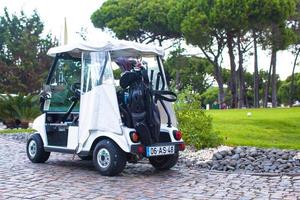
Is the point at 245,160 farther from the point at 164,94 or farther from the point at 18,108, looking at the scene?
the point at 18,108

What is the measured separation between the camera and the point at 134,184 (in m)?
7.43

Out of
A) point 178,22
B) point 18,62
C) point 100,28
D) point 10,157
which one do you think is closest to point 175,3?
point 178,22

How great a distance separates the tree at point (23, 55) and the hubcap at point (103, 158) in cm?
2756

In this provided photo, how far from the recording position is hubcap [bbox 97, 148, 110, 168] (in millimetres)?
8172

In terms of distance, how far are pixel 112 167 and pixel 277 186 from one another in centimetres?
260

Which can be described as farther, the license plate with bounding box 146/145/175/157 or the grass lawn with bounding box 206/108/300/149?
the grass lawn with bounding box 206/108/300/149

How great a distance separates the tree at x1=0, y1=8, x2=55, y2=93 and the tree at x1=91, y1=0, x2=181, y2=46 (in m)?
6.72

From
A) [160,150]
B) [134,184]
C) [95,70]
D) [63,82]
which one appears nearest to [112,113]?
[95,70]

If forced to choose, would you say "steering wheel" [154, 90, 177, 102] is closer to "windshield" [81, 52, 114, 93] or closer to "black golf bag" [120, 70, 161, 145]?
"black golf bag" [120, 70, 161, 145]

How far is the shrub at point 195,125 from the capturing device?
11.1 meters

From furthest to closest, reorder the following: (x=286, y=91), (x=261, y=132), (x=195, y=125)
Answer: (x=286, y=91) → (x=261, y=132) → (x=195, y=125)

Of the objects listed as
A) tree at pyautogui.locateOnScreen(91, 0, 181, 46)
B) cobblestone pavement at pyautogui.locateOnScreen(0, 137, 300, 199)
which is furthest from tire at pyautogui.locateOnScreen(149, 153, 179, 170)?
tree at pyautogui.locateOnScreen(91, 0, 181, 46)

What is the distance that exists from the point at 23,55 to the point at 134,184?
→ 31.8 metres

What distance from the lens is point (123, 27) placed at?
1745 inches
